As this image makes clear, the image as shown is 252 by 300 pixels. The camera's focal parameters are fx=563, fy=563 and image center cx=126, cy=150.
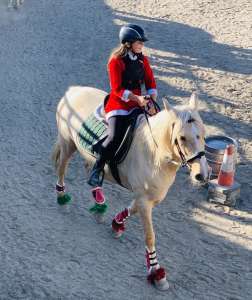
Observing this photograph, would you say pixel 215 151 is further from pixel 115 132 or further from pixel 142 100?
pixel 142 100

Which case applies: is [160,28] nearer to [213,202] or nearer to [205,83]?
[205,83]

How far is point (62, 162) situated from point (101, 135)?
4.17 feet

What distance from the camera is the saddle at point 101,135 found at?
276 inches

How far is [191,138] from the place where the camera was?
5.91 metres

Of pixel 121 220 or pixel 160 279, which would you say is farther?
pixel 121 220

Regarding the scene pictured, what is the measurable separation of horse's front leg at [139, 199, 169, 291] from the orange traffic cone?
2.06 m

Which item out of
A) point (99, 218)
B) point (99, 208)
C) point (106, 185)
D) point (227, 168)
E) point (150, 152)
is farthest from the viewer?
point (106, 185)

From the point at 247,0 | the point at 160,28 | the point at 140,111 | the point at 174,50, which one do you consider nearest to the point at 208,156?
the point at 140,111

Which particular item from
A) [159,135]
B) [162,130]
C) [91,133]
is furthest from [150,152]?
[91,133]

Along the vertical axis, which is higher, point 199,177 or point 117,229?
point 199,177

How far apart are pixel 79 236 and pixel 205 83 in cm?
611

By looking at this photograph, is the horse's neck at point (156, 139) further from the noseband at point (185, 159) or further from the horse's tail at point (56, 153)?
the horse's tail at point (56, 153)

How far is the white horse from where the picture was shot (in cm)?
596

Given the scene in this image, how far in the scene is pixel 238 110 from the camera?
37.6 feet
